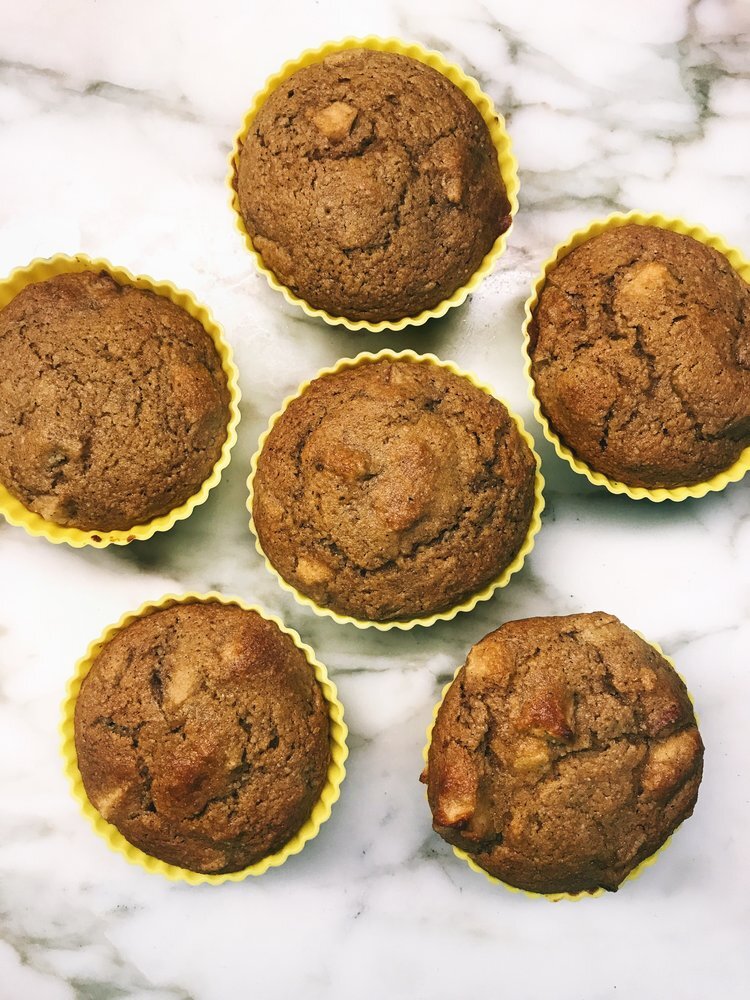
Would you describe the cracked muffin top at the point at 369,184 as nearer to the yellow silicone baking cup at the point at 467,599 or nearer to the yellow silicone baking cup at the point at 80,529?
the yellow silicone baking cup at the point at 467,599

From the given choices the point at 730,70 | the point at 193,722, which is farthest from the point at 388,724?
the point at 730,70

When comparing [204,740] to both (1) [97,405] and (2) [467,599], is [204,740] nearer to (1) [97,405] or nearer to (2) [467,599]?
(2) [467,599]

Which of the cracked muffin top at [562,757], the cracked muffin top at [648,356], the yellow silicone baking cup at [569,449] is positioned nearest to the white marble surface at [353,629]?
the yellow silicone baking cup at [569,449]

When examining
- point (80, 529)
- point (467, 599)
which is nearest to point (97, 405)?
point (80, 529)

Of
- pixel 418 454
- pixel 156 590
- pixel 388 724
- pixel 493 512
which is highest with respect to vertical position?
pixel 418 454

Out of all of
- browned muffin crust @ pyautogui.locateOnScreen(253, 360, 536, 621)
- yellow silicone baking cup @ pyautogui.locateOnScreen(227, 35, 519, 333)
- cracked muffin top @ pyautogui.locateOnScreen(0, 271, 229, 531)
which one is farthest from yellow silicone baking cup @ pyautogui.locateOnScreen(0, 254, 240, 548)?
yellow silicone baking cup @ pyautogui.locateOnScreen(227, 35, 519, 333)

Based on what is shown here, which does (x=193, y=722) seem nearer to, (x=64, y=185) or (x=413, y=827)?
(x=413, y=827)
